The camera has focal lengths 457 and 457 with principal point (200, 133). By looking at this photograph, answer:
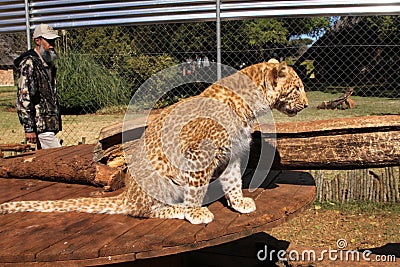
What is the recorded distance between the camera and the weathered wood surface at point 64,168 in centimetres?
410

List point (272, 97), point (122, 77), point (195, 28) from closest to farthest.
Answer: point (272, 97), point (195, 28), point (122, 77)

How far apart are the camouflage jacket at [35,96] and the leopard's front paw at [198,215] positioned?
3.32 meters

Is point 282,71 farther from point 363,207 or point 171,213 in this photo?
point 363,207

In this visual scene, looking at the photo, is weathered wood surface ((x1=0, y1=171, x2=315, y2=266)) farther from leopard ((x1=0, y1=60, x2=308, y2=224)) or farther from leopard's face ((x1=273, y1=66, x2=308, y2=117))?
leopard's face ((x1=273, y1=66, x2=308, y2=117))

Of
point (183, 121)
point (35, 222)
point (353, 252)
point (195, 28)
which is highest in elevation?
point (195, 28)

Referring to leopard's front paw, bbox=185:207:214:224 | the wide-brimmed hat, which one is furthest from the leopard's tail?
the wide-brimmed hat

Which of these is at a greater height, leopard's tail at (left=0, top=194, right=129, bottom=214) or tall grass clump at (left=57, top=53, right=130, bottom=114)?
tall grass clump at (left=57, top=53, right=130, bottom=114)

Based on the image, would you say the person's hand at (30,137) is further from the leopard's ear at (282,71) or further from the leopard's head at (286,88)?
the leopard's ear at (282,71)

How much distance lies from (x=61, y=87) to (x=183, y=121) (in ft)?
35.2

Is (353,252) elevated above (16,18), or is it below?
below

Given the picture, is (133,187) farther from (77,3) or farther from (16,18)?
(16,18)

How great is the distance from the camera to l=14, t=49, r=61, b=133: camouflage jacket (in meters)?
5.65

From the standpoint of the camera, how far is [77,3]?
24.0 ft

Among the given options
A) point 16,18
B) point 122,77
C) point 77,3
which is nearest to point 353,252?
point 77,3
